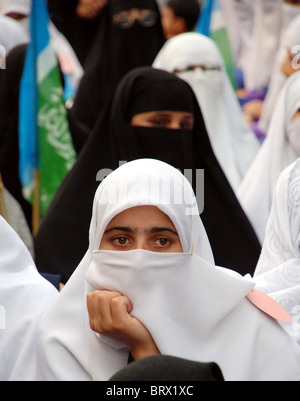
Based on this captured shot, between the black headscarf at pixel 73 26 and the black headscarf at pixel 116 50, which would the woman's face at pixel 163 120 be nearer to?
the black headscarf at pixel 116 50

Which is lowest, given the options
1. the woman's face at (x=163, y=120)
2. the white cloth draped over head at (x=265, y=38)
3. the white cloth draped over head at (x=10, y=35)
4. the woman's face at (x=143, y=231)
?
the white cloth draped over head at (x=265, y=38)

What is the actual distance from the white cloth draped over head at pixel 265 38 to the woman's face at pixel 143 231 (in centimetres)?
561

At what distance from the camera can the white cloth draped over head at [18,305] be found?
3.21m

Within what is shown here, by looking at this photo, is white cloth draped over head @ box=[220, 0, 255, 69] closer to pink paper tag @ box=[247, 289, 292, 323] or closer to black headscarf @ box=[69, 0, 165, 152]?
black headscarf @ box=[69, 0, 165, 152]

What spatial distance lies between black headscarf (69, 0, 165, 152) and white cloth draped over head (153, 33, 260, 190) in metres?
0.61

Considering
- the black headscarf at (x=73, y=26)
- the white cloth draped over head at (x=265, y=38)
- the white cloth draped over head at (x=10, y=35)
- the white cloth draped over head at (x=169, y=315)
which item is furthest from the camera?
the white cloth draped over head at (x=265, y=38)

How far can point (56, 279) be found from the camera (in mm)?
3988

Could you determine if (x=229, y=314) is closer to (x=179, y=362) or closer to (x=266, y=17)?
(x=179, y=362)

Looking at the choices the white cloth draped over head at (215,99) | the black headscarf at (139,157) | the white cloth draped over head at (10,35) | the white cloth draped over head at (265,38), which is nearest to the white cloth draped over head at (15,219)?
the black headscarf at (139,157)

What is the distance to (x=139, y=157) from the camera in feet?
A: 16.0

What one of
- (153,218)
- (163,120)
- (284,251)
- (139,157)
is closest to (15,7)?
(163,120)

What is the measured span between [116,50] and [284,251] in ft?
13.8
